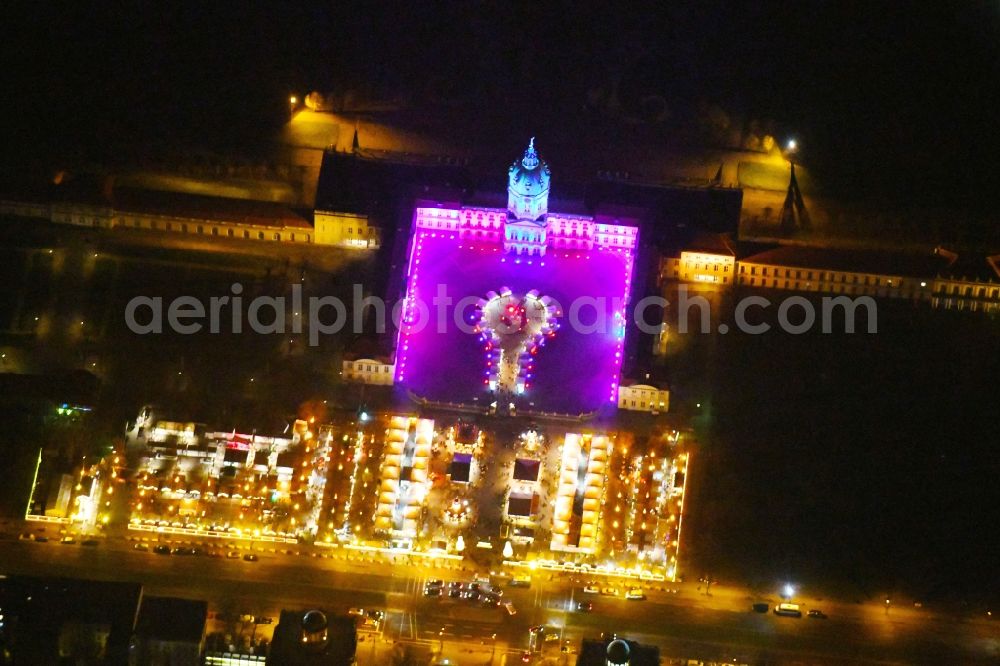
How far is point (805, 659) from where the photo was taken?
78.3m

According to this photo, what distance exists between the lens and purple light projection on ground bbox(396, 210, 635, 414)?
92.9 metres

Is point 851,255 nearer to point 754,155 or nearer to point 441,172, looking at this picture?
point 754,155

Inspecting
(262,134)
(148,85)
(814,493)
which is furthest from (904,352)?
(148,85)

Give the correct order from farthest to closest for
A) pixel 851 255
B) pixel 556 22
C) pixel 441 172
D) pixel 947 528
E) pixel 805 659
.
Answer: pixel 556 22 < pixel 441 172 < pixel 851 255 < pixel 947 528 < pixel 805 659

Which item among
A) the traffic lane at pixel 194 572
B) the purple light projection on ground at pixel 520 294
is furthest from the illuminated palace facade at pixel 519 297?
the traffic lane at pixel 194 572

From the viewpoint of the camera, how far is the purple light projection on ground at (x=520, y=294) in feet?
305

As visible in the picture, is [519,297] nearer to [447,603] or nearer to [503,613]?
[447,603]

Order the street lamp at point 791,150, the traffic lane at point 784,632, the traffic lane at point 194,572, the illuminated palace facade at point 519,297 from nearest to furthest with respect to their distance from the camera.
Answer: the traffic lane at point 784,632, the traffic lane at point 194,572, the illuminated palace facade at point 519,297, the street lamp at point 791,150

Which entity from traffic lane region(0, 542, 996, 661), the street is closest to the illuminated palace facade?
the street

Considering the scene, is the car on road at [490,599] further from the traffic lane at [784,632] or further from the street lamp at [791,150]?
the street lamp at [791,150]

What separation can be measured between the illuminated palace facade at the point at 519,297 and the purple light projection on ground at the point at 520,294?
0.25 feet

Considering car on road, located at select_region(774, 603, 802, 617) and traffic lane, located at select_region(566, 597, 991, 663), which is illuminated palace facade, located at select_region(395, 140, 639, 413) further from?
car on road, located at select_region(774, 603, 802, 617)

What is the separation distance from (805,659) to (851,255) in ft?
113

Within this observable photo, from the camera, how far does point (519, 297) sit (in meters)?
98.6
